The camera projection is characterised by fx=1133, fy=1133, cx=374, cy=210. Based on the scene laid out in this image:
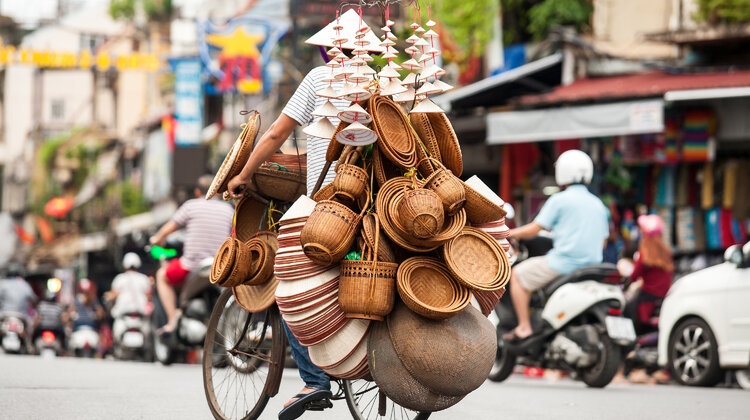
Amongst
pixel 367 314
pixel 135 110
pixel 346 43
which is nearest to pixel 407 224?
pixel 367 314

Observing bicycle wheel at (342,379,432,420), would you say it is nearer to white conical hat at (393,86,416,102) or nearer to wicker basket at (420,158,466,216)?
wicker basket at (420,158,466,216)

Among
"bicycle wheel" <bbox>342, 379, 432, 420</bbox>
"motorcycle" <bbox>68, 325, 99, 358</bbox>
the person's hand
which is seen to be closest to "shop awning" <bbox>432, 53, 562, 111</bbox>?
"motorcycle" <bbox>68, 325, 99, 358</bbox>

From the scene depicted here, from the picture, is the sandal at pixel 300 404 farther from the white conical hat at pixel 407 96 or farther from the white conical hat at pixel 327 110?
the white conical hat at pixel 407 96

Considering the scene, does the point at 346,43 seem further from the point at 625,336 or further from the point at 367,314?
the point at 625,336

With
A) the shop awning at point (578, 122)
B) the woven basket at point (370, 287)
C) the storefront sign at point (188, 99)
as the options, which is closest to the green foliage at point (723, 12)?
the shop awning at point (578, 122)

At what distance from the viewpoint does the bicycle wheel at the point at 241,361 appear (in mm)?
5734

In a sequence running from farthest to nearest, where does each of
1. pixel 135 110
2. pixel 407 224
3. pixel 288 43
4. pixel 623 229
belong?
pixel 135 110, pixel 288 43, pixel 623 229, pixel 407 224

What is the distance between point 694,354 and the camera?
10789 mm

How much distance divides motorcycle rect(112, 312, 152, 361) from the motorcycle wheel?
8.28m

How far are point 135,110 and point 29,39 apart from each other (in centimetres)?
1765

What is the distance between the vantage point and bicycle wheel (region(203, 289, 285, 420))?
5.73m

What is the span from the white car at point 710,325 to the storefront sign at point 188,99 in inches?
806

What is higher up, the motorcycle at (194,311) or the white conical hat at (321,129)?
the white conical hat at (321,129)

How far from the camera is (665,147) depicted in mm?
15297
